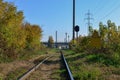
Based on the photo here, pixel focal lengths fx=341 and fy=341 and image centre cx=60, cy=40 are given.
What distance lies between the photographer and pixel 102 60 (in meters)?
25.0

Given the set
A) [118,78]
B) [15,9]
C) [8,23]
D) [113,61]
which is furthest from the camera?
[15,9]

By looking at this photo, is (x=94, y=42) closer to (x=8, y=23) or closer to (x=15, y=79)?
(x=8, y=23)

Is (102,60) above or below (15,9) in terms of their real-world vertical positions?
below

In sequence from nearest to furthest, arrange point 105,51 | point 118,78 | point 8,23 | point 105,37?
point 118,78
point 8,23
point 105,51
point 105,37

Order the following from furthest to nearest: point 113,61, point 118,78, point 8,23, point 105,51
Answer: point 105,51 → point 8,23 → point 113,61 → point 118,78

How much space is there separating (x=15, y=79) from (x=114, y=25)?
81.3 ft

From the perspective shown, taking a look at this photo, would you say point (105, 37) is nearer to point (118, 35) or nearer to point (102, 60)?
point (118, 35)

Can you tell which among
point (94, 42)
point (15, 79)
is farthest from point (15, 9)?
point (15, 79)

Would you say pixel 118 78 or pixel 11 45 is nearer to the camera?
pixel 118 78

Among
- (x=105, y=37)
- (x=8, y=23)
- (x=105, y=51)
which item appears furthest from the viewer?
(x=105, y=37)

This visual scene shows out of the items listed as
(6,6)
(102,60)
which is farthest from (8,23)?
(102,60)

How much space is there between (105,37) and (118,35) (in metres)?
2.04

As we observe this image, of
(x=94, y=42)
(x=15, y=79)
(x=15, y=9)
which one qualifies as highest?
(x=15, y=9)

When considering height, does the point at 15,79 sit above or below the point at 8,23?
below
